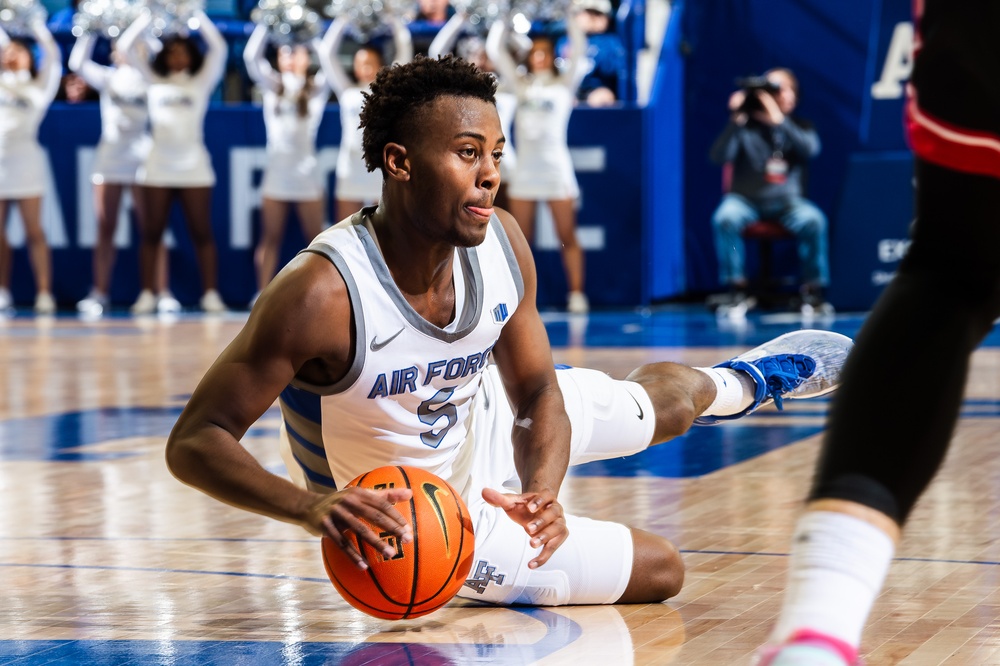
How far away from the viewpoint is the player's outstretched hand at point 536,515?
3.03 metres

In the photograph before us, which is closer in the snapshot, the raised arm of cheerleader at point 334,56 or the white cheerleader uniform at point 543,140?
the white cheerleader uniform at point 543,140

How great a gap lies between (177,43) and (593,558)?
1098 cm

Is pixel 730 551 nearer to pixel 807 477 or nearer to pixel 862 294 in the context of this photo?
pixel 807 477

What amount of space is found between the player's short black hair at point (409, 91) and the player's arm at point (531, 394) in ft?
1.62

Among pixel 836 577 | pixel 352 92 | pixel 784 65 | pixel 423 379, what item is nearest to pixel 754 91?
pixel 784 65

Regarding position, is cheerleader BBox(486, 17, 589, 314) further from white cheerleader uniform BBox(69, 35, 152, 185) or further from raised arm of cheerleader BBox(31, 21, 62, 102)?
raised arm of cheerleader BBox(31, 21, 62, 102)

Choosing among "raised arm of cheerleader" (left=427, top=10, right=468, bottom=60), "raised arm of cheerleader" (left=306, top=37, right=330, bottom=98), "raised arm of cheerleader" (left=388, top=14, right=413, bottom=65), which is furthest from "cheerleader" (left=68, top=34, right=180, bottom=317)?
"raised arm of cheerleader" (left=427, top=10, right=468, bottom=60)

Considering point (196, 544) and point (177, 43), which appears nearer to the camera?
point (196, 544)

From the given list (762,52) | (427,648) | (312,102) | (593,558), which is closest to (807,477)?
(593,558)

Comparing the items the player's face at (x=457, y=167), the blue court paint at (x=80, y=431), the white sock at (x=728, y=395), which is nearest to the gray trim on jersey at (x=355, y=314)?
the player's face at (x=457, y=167)

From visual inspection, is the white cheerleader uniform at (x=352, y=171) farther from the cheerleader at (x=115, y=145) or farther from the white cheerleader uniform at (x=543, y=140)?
the cheerleader at (x=115, y=145)

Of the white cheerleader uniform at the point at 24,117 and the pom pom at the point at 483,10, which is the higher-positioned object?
the pom pom at the point at 483,10

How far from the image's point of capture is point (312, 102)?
548 inches

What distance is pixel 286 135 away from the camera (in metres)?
13.9
